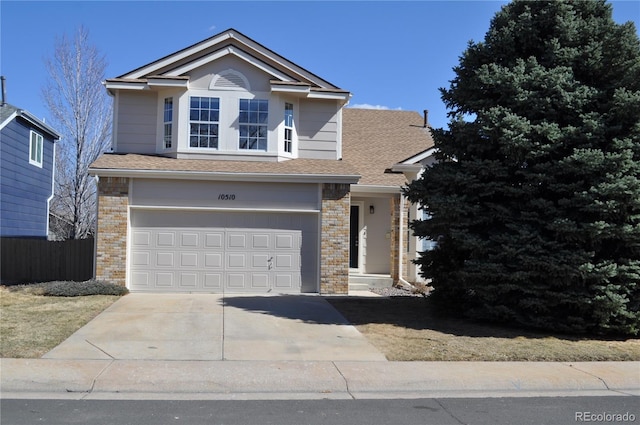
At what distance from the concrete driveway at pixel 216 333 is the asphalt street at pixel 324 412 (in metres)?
2.06

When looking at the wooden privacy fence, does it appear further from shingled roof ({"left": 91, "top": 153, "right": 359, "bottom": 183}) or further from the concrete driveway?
the concrete driveway

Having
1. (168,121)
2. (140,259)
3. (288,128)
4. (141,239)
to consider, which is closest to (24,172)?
(168,121)

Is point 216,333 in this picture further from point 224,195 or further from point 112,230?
point 112,230

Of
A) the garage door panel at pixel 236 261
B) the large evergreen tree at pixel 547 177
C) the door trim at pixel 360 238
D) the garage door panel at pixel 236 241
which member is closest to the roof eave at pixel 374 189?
the door trim at pixel 360 238

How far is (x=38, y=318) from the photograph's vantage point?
464 inches

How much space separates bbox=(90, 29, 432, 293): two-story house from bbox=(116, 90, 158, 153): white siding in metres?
0.03

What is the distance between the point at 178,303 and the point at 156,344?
12.5 feet

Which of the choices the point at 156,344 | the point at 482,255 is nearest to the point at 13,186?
A: the point at 156,344

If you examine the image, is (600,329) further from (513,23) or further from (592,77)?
(513,23)

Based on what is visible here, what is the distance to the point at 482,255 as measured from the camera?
11680 millimetres

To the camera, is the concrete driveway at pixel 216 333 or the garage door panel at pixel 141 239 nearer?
the concrete driveway at pixel 216 333

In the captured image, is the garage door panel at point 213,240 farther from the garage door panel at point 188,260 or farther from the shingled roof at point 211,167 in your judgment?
the shingled roof at point 211,167

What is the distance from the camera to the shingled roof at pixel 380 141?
762 inches

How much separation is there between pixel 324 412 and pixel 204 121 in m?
11.4
